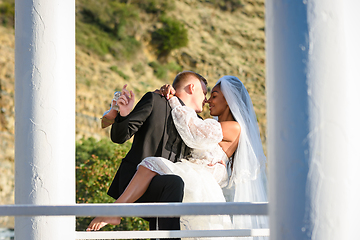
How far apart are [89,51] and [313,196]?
64.6ft

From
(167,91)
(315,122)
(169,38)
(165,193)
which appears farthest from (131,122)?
(169,38)

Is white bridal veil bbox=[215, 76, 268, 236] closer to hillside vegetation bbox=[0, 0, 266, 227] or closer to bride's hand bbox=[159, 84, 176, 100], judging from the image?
bride's hand bbox=[159, 84, 176, 100]

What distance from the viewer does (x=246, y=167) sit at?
2.86 meters

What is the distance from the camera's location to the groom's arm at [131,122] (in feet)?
8.16

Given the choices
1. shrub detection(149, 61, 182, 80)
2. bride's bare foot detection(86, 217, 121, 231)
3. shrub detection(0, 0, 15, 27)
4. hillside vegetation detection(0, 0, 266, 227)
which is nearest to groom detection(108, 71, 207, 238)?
bride's bare foot detection(86, 217, 121, 231)

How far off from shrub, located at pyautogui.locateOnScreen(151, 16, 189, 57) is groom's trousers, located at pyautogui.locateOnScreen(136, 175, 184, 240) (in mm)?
19923

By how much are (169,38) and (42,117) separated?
67.3 ft

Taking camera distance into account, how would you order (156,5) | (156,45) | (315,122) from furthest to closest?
(156,5)
(156,45)
(315,122)

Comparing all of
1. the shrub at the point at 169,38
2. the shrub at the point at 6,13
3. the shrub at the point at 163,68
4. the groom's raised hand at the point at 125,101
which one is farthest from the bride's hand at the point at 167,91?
the shrub at the point at 169,38

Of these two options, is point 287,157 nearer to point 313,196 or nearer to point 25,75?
point 313,196

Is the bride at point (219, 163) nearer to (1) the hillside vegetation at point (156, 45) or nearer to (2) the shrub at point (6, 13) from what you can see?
(1) the hillside vegetation at point (156, 45)

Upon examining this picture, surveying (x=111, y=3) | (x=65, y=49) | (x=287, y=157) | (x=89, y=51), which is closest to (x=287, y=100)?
(x=287, y=157)

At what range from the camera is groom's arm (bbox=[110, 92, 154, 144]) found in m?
2.49

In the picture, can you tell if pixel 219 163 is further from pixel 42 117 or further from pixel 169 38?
pixel 169 38
